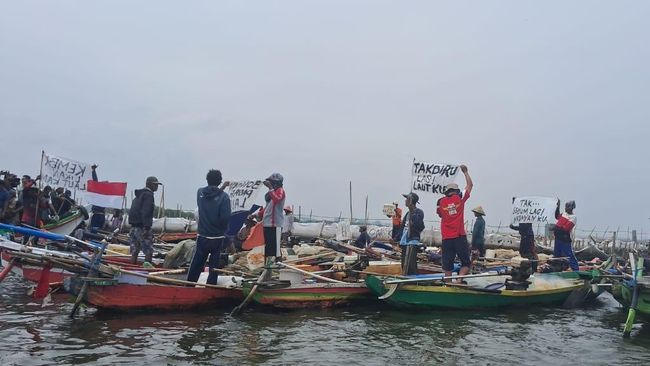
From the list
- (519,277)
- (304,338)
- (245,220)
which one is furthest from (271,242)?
(519,277)

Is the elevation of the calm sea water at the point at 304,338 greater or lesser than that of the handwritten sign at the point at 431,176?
lesser

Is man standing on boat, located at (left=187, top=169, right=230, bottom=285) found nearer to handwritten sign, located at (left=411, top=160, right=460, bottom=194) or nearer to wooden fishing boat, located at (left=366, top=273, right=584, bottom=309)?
wooden fishing boat, located at (left=366, top=273, right=584, bottom=309)

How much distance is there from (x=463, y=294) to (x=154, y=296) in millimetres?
5452

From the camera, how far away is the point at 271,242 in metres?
10.1

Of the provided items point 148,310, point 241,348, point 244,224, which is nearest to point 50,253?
point 148,310

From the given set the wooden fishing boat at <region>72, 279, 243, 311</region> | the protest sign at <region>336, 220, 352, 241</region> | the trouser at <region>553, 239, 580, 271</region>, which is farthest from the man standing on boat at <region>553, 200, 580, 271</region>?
the protest sign at <region>336, 220, 352, 241</region>

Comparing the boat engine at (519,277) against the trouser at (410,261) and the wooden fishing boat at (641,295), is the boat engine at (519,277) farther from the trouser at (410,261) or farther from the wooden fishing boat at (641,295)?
the trouser at (410,261)

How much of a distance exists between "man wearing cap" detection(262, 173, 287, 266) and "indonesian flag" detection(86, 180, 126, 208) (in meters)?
6.35

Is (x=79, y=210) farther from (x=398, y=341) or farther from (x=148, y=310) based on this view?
(x=398, y=341)

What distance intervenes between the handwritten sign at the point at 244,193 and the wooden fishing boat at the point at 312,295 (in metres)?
3.25

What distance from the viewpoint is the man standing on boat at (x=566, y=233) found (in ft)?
48.2

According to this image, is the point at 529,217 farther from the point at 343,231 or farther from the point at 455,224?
the point at 343,231

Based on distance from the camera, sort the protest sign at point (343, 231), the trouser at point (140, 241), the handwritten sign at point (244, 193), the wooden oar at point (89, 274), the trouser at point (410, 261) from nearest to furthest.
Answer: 1. the wooden oar at point (89, 274)
2. the trouser at point (410, 261)
3. the trouser at point (140, 241)
4. the handwritten sign at point (244, 193)
5. the protest sign at point (343, 231)

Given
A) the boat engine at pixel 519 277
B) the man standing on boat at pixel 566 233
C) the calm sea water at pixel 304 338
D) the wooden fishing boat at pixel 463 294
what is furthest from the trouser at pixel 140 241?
the man standing on boat at pixel 566 233
